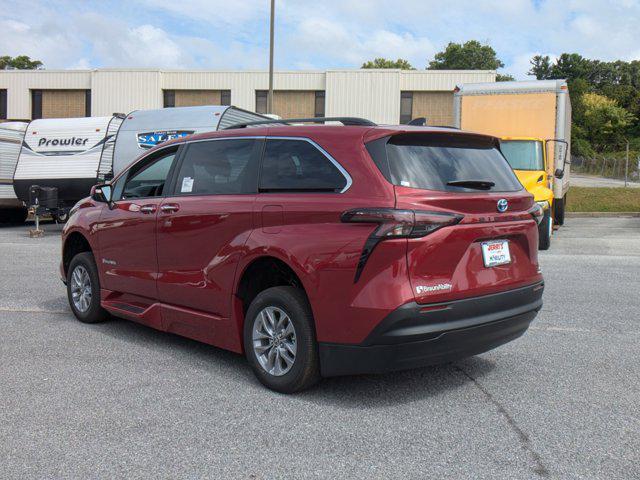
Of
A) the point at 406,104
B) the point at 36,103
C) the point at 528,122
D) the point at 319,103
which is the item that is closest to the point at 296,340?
the point at 528,122

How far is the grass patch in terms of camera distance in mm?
23781

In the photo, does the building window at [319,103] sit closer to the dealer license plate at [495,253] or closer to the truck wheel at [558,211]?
the truck wheel at [558,211]

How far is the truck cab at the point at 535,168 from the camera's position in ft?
41.2

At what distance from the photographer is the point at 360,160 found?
13.4 ft

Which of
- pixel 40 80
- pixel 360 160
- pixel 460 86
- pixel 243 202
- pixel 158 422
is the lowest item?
pixel 158 422

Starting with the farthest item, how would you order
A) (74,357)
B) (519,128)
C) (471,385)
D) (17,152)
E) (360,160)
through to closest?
(17,152) → (519,128) → (74,357) → (471,385) → (360,160)

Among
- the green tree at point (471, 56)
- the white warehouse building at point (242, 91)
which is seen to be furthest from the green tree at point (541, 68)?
the white warehouse building at point (242, 91)

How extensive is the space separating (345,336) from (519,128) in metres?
12.0

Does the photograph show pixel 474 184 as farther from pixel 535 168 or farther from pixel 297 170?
pixel 535 168

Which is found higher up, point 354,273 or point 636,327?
point 354,273

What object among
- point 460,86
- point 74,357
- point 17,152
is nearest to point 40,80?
point 17,152

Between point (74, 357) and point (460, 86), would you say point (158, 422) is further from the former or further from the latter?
point (460, 86)

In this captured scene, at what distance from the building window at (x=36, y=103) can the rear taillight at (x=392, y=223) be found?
4355 cm

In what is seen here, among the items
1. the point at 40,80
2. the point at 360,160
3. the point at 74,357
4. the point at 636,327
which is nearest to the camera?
the point at 360,160
